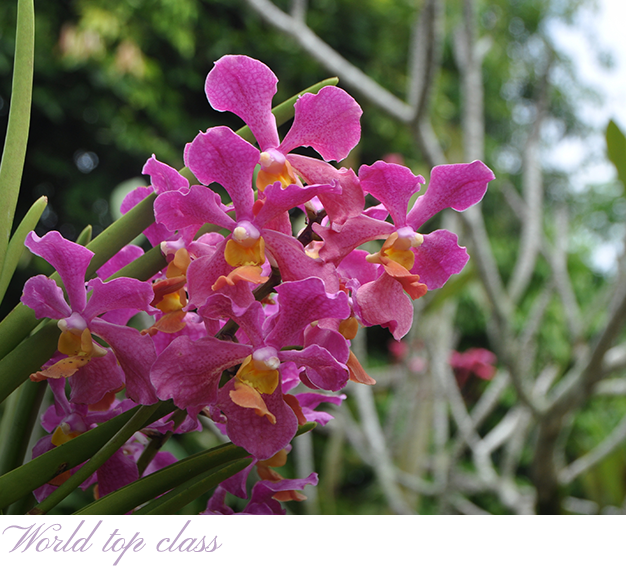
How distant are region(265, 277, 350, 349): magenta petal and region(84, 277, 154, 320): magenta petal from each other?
0.05 meters

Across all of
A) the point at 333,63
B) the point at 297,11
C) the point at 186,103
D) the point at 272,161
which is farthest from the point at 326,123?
the point at 186,103

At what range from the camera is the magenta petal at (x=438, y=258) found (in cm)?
23

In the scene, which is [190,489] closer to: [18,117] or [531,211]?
[18,117]

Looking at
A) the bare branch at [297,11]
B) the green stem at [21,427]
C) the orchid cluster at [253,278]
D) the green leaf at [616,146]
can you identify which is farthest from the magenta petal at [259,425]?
the bare branch at [297,11]

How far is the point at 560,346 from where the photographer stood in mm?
3172

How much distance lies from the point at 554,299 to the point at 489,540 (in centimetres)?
329

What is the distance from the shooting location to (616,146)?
57cm

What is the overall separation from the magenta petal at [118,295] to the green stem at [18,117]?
0.20ft

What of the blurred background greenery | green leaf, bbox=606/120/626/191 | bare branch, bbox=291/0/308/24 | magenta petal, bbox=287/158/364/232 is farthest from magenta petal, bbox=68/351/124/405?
the blurred background greenery

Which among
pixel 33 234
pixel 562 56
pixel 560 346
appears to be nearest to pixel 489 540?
pixel 33 234

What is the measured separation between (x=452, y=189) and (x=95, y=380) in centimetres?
16

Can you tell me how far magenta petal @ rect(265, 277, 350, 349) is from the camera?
18cm

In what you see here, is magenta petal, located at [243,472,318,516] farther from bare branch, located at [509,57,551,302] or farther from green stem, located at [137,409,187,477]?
bare branch, located at [509,57,551,302]

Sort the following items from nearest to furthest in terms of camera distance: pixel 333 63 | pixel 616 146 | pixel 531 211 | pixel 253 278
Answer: pixel 253 278
pixel 616 146
pixel 333 63
pixel 531 211
